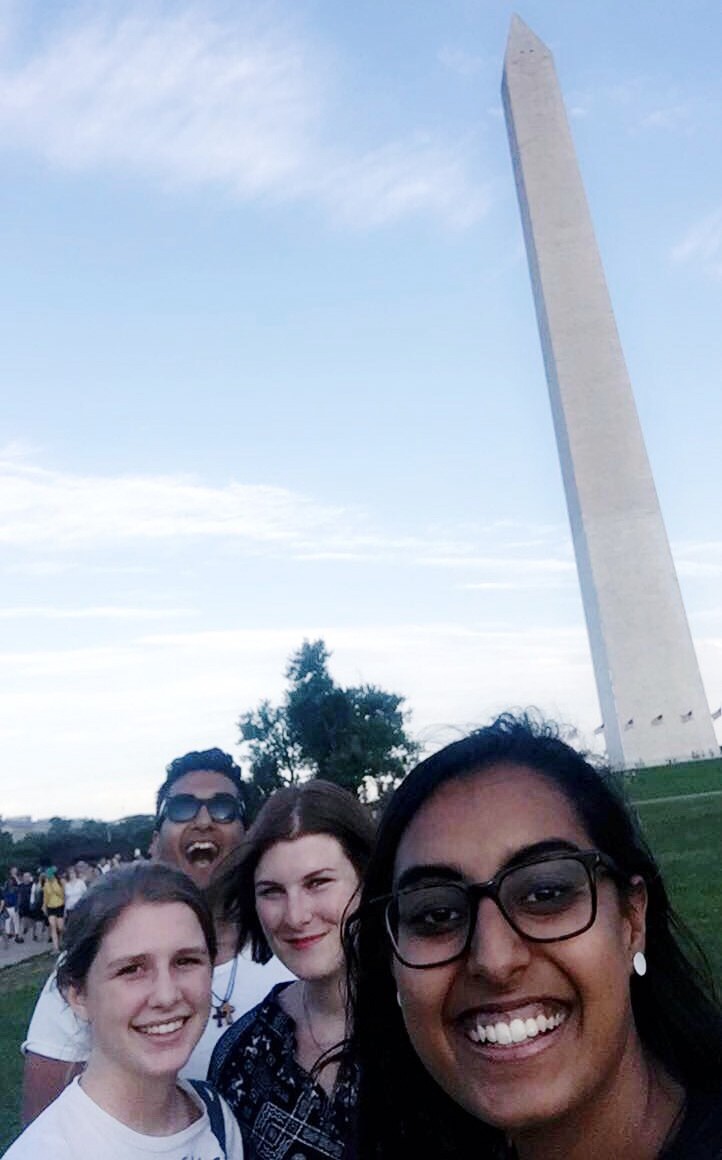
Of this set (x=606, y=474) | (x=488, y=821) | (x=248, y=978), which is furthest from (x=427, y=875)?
(x=606, y=474)

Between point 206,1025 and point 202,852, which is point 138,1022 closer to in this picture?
point 206,1025

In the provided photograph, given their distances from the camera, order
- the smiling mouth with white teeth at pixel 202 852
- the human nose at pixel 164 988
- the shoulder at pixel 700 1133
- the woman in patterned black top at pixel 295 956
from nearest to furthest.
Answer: the shoulder at pixel 700 1133 < the human nose at pixel 164 988 < the woman in patterned black top at pixel 295 956 < the smiling mouth with white teeth at pixel 202 852

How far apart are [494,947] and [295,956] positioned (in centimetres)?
131

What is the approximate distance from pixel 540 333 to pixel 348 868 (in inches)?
1356

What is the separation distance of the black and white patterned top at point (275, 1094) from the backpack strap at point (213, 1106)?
9cm

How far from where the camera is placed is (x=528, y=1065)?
60.3 inches

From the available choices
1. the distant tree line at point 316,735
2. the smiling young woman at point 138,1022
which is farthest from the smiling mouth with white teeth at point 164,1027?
the distant tree line at point 316,735

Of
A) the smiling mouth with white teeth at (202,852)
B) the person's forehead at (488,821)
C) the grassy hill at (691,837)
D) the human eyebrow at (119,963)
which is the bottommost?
the human eyebrow at (119,963)

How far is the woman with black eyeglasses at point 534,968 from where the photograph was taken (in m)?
1.54

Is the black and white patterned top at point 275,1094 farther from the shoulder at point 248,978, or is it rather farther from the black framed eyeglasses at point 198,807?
the black framed eyeglasses at point 198,807

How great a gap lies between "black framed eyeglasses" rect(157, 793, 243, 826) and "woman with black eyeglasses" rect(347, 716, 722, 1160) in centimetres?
187

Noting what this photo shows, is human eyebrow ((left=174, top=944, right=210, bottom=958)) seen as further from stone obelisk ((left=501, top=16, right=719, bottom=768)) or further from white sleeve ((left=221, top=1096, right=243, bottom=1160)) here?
stone obelisk ((left=501, top=16, right=719, bottom=768))

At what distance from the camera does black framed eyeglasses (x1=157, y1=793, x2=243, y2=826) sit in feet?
12.1

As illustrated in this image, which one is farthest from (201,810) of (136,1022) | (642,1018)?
(642,1018)
